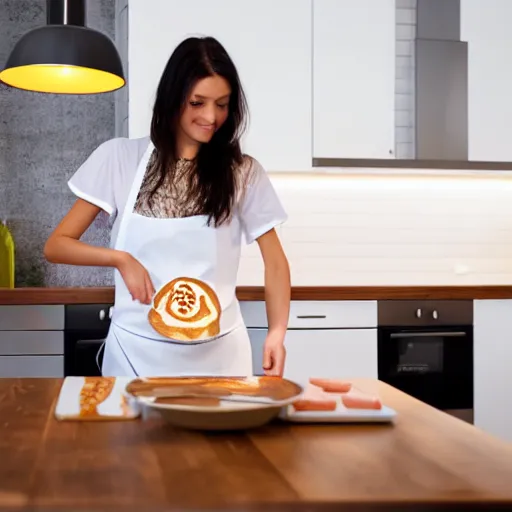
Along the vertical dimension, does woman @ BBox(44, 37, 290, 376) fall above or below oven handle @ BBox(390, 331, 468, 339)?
above

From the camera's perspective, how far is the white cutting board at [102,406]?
124 centimetres

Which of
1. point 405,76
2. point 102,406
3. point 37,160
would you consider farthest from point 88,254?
point 405,76

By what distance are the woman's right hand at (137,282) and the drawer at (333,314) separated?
5.11 feet

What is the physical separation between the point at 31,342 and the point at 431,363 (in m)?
1.63

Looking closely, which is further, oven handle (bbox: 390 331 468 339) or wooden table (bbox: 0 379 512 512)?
oven handle (bbox: 390 331 468 339)

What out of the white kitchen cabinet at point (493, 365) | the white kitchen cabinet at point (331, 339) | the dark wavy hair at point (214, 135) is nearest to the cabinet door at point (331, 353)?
the white kitchen cabinet at point (331, 339)

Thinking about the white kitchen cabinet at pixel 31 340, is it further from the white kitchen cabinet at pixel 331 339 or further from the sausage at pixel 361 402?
the sausage at pixel 361 402

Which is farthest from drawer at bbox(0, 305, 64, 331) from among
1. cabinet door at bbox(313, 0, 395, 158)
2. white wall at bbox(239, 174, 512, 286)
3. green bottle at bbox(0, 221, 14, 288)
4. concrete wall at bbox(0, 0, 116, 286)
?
cabinet door at bbox(313, 0, 395, 158)

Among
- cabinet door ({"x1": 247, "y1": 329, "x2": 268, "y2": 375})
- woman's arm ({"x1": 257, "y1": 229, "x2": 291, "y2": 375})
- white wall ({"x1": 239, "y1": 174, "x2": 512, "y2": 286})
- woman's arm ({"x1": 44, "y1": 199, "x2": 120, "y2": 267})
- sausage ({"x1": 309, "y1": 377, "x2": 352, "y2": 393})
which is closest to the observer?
sausage ({"x1": 309, "y1": 377, "x2": 352, "y2": 393})

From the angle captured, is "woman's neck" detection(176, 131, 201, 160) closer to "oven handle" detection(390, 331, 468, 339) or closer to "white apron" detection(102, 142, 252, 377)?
"white apron" detection(102, 142, 252, 377)

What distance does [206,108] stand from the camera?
1.97 meters

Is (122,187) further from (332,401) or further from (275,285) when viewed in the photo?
(332,401)

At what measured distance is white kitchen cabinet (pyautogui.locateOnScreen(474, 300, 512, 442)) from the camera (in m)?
3.45

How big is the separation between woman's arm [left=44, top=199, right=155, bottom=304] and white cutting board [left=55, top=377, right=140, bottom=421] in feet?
1.00
